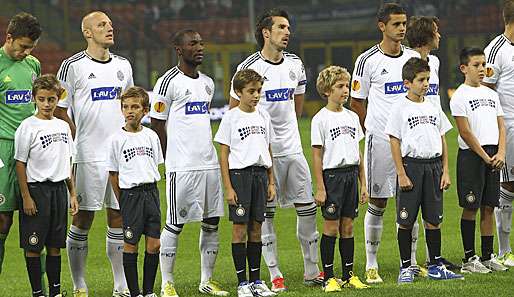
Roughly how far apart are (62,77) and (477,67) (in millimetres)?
3365

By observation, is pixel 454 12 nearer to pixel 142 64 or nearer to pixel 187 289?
pixel 142 64

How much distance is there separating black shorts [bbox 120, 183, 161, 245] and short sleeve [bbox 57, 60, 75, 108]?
977mm

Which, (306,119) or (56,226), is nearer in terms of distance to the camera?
(56,226)

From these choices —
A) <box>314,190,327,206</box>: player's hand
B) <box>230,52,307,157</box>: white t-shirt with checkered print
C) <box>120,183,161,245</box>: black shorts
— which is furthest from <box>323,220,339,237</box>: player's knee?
<box>120,183,161,245</box>: black shorts

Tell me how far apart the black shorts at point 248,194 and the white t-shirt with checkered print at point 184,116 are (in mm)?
342

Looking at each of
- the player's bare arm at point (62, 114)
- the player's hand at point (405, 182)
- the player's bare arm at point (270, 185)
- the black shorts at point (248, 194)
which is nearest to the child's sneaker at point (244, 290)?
the black shorts at point (248, 194)

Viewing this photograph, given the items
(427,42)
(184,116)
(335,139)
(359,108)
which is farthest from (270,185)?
(427,42)

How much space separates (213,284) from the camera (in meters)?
9.42

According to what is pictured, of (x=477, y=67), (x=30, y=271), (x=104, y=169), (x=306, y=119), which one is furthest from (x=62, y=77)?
(x=306, y=119)

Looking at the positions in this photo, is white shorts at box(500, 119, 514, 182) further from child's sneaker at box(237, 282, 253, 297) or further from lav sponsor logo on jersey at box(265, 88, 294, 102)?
child's sneaker at box(237, 282, 253, 297)

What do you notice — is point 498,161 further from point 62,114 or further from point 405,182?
point 62,114

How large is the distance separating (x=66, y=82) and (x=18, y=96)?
478 millimetres

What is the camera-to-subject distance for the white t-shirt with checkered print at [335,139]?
916 cm

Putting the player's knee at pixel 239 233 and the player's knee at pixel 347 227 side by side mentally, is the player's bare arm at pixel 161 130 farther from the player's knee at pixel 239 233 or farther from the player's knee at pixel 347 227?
the player's knee at pixel 347 227
